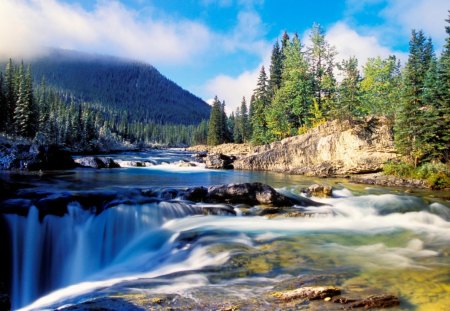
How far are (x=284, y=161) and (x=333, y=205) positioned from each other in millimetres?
24638

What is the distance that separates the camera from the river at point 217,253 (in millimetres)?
8109

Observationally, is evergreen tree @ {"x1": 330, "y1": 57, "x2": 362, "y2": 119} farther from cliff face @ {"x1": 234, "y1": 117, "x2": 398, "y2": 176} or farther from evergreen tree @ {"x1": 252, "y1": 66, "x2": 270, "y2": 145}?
evergreen tree @ {"x1": 252, "y1": 66, "x2": 270, "y2": 145}

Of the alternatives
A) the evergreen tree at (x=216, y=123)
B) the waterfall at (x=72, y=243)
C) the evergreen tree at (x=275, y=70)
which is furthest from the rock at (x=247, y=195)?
the evergreen tree at (x=216, y=123)

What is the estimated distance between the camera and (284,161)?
43.8 metres

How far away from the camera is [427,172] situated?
95.2 feet

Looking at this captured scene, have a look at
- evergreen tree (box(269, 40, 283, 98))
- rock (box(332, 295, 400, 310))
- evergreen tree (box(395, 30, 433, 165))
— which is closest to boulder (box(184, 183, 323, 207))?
rock (box(332, 295, 400, 310))

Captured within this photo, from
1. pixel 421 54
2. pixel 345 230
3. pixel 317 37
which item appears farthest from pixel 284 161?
pixel 421 54

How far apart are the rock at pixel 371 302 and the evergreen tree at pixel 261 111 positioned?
59.1 m

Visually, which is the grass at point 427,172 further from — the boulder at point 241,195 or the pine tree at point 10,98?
the pine tree at point 10,98

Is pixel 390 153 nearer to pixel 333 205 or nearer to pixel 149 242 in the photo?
pixel 333 205

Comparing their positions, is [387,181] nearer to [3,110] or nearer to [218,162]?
[218,162]

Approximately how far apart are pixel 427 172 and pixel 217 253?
2463 centimetres

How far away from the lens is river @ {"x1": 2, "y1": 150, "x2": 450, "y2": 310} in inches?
319

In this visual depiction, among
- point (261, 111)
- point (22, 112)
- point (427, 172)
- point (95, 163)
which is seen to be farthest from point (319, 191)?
point (22, 112)
